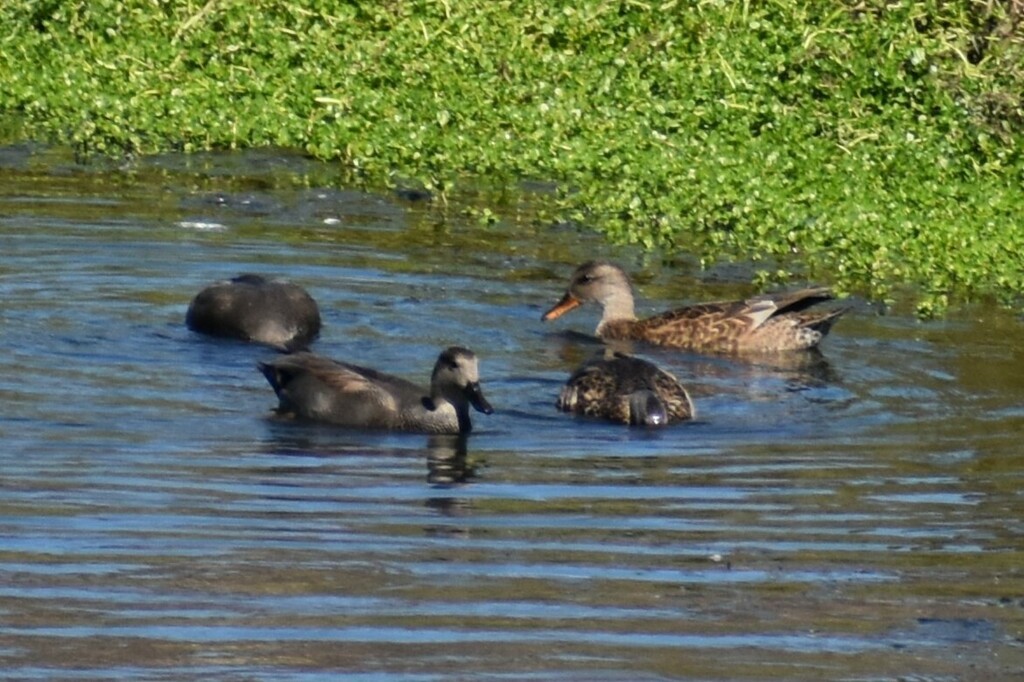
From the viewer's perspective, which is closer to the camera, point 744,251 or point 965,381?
point 965,381

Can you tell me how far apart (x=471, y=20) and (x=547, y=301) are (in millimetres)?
4995

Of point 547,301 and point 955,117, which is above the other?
point 955,117

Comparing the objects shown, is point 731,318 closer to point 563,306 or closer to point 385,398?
point 563,306

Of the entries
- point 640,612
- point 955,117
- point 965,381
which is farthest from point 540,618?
point 955,117

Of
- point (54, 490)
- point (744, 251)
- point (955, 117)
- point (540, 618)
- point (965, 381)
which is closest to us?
point (540, 618)

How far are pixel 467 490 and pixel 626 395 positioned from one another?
1.83m

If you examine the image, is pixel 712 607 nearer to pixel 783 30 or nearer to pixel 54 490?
pixel 54 490

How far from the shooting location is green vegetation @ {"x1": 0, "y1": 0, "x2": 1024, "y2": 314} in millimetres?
14367

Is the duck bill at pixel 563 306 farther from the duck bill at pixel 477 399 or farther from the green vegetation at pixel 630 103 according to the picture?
the duck bill at pixel 477 399

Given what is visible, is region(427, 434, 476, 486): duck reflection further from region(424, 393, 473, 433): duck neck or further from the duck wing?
the duck wing

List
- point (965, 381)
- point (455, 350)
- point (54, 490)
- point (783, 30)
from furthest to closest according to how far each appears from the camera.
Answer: point (783, 30)
point (965, 381)
point (455, 350)
point (54, 490)

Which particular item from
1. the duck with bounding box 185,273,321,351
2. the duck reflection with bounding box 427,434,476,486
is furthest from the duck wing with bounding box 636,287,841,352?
the duck reflection with bounding box 427,434,476,486

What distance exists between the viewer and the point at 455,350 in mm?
10023

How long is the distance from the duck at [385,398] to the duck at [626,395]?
469 millimetres
